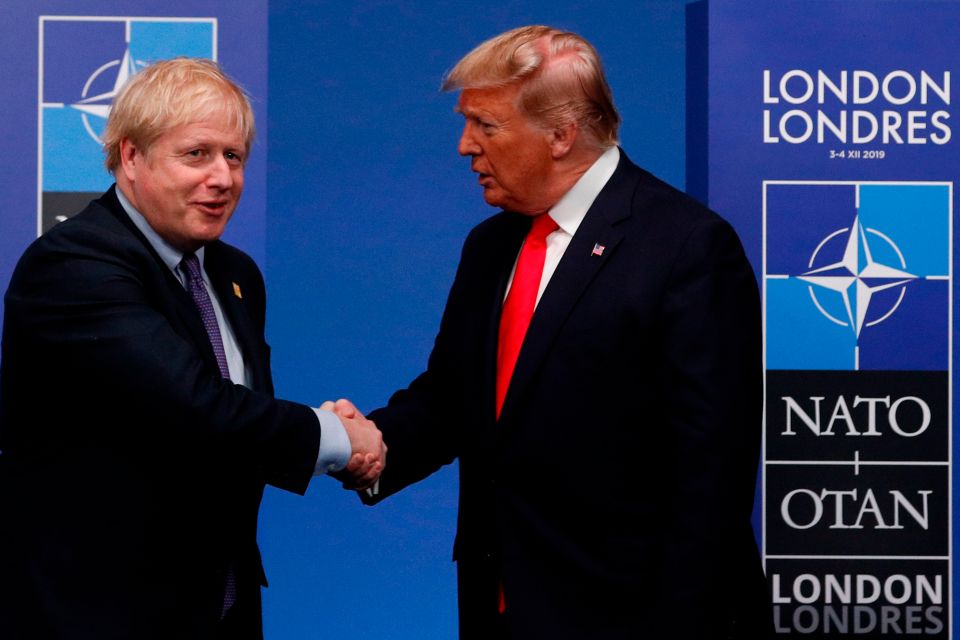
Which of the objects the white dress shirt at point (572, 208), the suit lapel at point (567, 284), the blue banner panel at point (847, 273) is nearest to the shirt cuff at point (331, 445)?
the suit lapel at point (567, 284)

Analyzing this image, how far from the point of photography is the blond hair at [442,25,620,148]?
276 centimetres

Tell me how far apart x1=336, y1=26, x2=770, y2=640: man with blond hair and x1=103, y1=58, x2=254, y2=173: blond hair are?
0.49 m

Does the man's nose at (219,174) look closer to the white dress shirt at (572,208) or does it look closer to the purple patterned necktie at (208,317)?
the purple patterned necktie at (208,317)

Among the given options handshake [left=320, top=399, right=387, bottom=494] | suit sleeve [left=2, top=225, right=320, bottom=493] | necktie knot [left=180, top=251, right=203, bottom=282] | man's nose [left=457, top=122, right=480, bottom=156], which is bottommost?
handshake [left=320, top=399, right=387, bottom=494]

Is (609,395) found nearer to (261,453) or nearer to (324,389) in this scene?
(261,453)

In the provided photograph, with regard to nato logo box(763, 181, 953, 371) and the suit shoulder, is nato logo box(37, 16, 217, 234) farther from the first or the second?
nato logo box(763, 181, 953, 371)

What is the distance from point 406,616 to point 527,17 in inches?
65.8

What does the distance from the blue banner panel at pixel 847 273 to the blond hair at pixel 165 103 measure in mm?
1215

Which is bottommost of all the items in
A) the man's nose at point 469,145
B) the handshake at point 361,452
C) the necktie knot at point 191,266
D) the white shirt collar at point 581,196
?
the handshake at point 361,452

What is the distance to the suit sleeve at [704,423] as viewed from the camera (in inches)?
99.1

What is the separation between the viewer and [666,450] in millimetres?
2609

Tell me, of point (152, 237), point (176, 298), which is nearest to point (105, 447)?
point (176, 298)

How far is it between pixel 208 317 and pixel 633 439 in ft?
2.73

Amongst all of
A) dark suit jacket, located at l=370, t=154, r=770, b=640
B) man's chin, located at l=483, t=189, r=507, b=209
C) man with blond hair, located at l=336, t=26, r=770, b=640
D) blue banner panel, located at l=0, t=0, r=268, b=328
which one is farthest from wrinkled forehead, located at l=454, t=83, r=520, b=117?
blue banner panel, located at l=0, t=0, r=268, b=328
